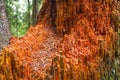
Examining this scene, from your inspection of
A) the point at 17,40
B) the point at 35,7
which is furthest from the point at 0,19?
the point at 35,7

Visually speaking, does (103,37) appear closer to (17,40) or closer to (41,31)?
(41,31)

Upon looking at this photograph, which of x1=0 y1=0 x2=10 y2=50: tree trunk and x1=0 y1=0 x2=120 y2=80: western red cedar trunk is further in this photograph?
x1=0 y1=0 x2=10 y2=50: tree trunk

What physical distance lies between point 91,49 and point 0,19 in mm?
3017

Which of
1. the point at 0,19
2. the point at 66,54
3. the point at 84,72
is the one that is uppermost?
the point at 0,19

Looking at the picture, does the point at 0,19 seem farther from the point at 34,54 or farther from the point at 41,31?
the point at 34,54

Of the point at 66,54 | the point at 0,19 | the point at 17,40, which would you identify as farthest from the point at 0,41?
the point at 66,54

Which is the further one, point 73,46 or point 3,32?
point 3,32

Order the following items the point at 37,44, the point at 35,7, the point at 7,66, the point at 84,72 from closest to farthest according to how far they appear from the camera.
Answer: the point at 7,66
the point at 84,72
the point at 37,44
the point at 35,7

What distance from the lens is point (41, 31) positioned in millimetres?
4781

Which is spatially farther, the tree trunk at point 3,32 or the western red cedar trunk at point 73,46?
the tree trunk at point 3,32

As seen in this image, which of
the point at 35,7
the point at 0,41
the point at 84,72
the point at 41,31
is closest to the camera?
the point at 84,72

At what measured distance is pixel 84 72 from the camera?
12.0 feet

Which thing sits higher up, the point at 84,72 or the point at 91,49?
the point at 91,49

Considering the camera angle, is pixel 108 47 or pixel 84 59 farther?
pixel 108 47
